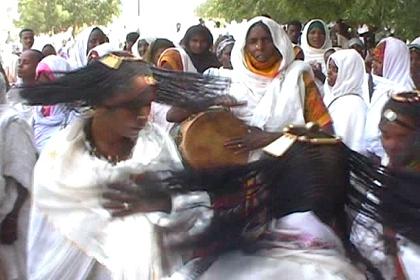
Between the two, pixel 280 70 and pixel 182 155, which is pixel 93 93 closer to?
pixel 182 155

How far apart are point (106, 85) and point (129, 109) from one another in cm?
17

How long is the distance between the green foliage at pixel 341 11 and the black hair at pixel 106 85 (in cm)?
774

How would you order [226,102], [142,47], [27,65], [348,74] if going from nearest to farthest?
[226,102] → [348,74] → [27,65] → [142,47]

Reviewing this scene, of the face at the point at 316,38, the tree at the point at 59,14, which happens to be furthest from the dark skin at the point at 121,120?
the tree at the point at 59,14

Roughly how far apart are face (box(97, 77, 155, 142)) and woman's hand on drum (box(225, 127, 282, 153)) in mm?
1140

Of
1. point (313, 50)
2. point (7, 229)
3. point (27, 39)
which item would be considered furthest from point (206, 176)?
point (27, 39)

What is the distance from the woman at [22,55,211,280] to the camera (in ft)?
13.2

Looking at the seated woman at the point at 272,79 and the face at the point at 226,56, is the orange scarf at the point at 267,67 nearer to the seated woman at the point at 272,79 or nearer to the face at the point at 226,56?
the seated woman at the point at 272,79

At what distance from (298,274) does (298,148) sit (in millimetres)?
352

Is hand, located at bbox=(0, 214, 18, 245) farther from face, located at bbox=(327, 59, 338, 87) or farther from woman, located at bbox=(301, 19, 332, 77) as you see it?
woman, located at bbox=(301, 19, 332, 77)

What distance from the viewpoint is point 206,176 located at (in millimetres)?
2799

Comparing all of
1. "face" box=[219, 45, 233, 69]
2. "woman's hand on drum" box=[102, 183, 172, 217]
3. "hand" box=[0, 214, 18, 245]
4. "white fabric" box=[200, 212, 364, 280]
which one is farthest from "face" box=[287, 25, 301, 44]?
"woman's hand on drum" box=[102, 183, 172, 217]

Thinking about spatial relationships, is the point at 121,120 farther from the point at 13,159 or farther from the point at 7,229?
the point at 7,229

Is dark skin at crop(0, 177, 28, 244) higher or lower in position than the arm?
lower
